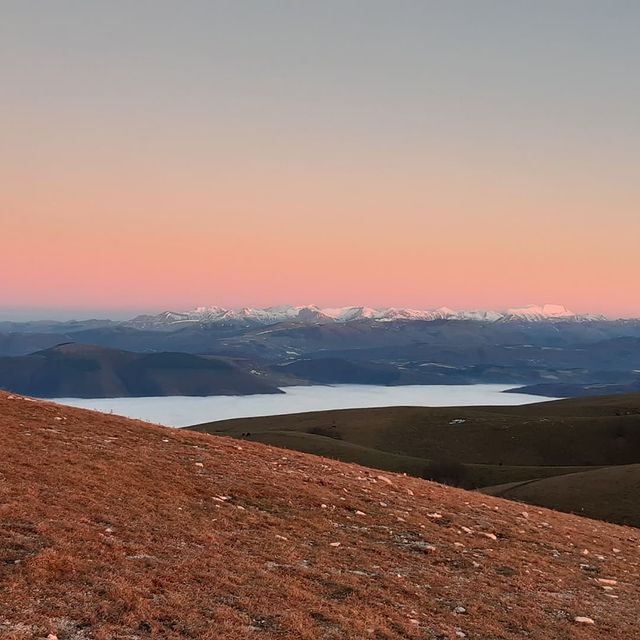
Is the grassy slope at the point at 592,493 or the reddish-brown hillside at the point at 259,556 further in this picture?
the grassy slope at the point at 592,493

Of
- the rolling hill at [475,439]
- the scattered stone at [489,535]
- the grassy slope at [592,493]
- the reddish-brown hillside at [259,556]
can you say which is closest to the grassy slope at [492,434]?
the rolling hill at [475,439]

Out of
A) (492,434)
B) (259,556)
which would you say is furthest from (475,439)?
(259,556)

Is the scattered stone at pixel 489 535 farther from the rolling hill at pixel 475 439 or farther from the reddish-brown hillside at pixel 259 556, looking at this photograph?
the rolling hill at pixel 475 439

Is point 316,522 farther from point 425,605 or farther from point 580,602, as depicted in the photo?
point 580,602

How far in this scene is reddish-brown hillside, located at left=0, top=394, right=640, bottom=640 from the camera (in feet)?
38.9

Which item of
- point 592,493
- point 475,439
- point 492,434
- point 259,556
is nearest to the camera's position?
point 259,556

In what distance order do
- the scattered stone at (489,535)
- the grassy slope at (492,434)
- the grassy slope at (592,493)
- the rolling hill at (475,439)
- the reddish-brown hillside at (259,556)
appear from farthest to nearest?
the grassy slope at (492,434) → the rolling hill at (475,439) → the grassy slope at (592,493) → the scattered stone at (489,535) → the reddish-brown hillside at (259,556)

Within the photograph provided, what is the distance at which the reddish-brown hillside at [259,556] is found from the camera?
11.9 metres

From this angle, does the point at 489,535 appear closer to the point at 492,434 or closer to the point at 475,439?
the point at 475,439

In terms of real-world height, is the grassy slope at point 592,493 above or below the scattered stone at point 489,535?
below

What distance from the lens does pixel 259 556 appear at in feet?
53.3

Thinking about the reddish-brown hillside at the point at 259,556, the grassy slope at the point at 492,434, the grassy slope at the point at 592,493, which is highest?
the reddish-brown hillside at the point at 259,556

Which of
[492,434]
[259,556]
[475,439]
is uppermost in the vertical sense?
[259,556]

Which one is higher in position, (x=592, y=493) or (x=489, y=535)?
(x=489, y=535)
